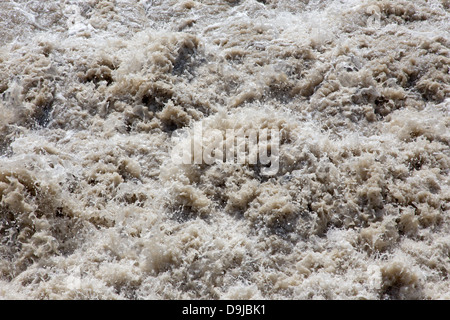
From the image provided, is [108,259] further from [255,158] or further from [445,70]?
[445,70]

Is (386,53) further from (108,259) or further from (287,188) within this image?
(108,259)

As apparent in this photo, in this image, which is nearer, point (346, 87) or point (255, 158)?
point (255, 158)

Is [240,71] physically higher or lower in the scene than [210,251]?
higher

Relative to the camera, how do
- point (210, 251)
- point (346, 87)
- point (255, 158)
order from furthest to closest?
point (346, 87), point (255, 158), point (210, 251)

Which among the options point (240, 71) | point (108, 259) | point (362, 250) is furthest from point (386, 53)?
point (108, 259)

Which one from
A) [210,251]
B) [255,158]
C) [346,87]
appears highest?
[346,87]
